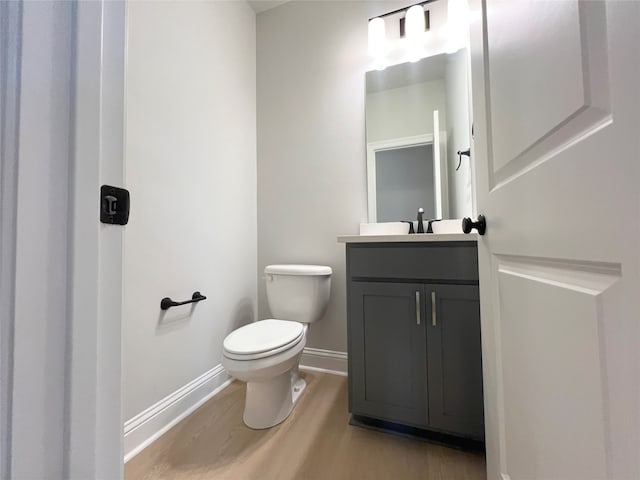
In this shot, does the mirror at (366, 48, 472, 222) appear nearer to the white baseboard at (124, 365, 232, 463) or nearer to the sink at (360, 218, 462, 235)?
the sink at (360, 218, 462, 235)

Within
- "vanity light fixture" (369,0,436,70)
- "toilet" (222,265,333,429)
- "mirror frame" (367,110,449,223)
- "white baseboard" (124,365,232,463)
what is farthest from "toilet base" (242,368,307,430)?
"vanity light fixture" (369,0,436,70)

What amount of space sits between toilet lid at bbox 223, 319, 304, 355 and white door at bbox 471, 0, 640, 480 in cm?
82

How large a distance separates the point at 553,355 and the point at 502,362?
24 cm

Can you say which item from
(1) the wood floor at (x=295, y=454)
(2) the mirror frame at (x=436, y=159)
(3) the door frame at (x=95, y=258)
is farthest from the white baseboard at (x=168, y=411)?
(2) the mirror frame at (x=436, y=159)

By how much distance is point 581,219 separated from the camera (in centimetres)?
37

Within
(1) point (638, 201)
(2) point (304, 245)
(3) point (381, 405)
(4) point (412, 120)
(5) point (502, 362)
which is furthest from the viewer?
(2) point (304, 245)

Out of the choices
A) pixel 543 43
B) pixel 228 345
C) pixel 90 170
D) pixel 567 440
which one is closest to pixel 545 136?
pixel 543 43

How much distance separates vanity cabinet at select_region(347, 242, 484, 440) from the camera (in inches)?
41.1

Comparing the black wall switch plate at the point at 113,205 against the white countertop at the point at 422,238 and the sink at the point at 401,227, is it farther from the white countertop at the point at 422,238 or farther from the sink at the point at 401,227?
the sink at the point at 401,227

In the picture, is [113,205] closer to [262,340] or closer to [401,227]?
[262,340]

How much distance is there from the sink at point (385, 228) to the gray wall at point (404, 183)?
0.04 m

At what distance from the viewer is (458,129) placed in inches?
60.6

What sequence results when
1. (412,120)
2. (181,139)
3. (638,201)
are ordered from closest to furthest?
1. (638,201)
2. (181,139)
3. (412,120)

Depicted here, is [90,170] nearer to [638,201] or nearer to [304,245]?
[638,201]
